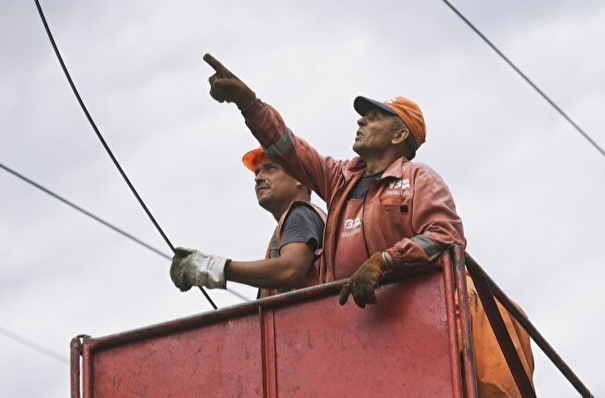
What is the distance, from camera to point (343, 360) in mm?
8141

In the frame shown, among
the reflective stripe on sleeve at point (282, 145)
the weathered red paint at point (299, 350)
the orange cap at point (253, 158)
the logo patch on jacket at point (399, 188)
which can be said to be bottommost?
the weathered red paint at point (299, 350)

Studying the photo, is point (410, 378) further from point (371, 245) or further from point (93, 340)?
point (93, 340)

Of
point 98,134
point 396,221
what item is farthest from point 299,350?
point 98,134

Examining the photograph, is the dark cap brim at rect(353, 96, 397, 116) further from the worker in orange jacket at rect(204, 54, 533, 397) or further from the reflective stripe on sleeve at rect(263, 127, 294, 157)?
the reflective stripe on sleeve at rect(263, 127, 294, 157)

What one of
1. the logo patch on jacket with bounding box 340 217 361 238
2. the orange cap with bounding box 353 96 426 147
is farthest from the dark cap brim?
the logo patch on jacket with bounding box 340 217 361 238

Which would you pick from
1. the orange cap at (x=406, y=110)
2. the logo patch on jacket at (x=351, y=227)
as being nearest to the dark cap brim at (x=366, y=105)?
the orange cap at (x=406, y=110)

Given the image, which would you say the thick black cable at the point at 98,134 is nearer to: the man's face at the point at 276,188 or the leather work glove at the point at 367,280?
the man's face at the point at 276,188

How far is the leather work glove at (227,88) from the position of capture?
29.0 feet

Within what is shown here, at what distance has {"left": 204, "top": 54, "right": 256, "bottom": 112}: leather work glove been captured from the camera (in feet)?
29.0

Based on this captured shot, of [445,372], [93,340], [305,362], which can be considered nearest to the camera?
[445,372]

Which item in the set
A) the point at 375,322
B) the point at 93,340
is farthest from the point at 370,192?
the point at 93,340

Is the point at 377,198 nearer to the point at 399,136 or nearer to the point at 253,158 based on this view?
the point at 399,136

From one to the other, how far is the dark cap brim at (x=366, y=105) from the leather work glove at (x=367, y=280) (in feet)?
4.78

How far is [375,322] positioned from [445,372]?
0.51 m
